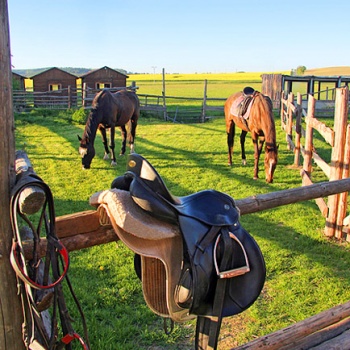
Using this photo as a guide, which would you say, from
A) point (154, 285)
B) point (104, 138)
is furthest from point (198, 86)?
point (154, 285)

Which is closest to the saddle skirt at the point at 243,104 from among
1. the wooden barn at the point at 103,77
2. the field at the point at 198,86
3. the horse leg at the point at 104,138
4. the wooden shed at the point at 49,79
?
the horse leg at the point at 104,138

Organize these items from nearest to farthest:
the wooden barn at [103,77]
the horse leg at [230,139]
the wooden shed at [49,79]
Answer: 1. the horse leg at [230,139]
2. the wooden shed at [49,79]
3. the wooden barn at [103,77]

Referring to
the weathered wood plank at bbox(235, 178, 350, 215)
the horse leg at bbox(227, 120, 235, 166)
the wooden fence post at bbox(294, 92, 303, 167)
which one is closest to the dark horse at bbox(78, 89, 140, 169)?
the horse leg at bbox(227, 120, 235, 166)

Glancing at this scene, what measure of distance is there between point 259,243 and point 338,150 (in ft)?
4.57

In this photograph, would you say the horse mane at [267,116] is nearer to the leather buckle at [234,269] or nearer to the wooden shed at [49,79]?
the leather buckle at [234,269]

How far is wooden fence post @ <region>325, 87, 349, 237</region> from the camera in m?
4.12

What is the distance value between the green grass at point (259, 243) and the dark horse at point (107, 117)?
415mm

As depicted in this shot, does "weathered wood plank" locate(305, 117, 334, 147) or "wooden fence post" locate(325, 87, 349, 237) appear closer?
"wooden fence post" locate(325, 87, 349, 237)

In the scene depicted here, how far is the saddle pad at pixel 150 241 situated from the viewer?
4.43ft

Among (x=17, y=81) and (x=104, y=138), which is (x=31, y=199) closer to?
(x=104, y=138)

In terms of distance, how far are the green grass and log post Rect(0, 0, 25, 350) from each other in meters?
1.21

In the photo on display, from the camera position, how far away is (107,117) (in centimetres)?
794

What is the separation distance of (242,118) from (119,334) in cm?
534

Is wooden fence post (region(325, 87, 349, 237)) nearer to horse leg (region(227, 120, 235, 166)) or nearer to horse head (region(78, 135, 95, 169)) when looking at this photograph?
horse leg (region(227, 120, 235, 166))
